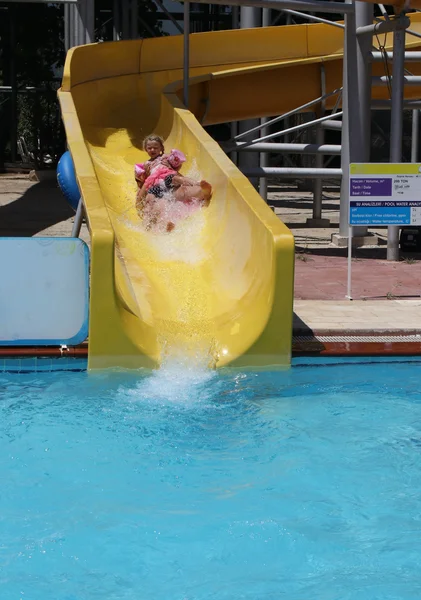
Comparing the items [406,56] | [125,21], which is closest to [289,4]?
[406,56]

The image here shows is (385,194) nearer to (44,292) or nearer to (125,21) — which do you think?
(44,292)

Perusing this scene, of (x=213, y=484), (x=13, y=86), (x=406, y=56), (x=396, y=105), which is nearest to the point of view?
(x=213, y=484)

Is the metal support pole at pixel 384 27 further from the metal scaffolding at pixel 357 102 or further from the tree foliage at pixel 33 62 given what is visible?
the tree foliage at pixel 33 62

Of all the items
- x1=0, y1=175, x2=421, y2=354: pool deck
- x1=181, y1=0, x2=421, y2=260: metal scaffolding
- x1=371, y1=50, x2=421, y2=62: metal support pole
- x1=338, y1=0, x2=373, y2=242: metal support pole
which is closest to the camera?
x1=0, y1=175, x2=421, y2=354: pool deck

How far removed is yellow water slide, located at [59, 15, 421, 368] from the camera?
687 cm

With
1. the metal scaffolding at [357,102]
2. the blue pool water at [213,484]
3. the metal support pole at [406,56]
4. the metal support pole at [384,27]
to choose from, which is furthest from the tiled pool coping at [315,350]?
the metal support pole at [406,56]

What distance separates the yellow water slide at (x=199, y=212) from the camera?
6867 millimetres

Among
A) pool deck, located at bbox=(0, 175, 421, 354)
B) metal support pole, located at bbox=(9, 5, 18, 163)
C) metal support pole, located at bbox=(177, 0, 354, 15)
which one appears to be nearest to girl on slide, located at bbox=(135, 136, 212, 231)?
pool deck, located at bbox=(0, 175, 421, 354)

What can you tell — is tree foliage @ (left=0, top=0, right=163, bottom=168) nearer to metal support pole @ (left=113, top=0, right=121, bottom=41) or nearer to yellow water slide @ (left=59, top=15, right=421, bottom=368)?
metal support pole @ (left=113, top=0, right=121, bottom=41)

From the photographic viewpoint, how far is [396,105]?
10.6 metres

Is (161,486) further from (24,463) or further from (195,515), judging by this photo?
(24,463)

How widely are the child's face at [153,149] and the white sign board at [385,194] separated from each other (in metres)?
2.24

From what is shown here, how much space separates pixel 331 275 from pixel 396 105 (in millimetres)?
2116

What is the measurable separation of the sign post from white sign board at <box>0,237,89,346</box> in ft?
9.15
